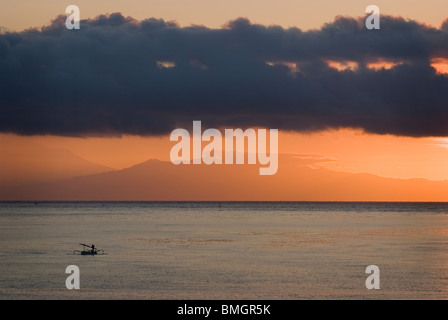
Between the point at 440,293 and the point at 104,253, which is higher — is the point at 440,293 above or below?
below

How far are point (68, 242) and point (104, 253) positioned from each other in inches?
895

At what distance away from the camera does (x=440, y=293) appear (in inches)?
2234

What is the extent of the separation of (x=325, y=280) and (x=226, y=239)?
5402cm

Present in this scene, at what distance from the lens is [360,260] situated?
81312mm
